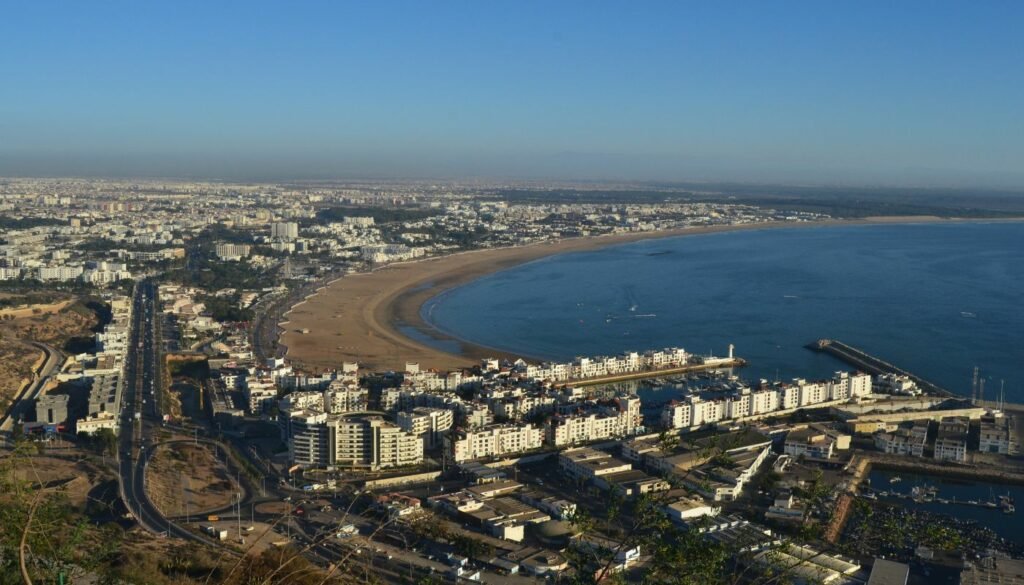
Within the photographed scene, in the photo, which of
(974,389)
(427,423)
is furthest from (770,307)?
(427,423)

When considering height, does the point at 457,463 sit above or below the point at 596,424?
below

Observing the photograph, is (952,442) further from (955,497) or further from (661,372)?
(661,372)

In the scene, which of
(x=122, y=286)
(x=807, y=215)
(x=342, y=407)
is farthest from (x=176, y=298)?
(x=807, y=215)

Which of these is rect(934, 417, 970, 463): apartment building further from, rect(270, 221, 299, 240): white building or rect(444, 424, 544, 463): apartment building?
rect(270, 221, 299, 240): white building

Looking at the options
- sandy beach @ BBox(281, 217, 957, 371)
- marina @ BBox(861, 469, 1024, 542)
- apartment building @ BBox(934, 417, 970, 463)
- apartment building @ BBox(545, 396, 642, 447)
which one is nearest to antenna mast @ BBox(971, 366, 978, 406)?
apartment building @ BBox(934, 417, 970, 463)

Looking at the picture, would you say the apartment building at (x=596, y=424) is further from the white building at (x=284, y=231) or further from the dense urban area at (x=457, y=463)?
the white building at (x=284, y=231)

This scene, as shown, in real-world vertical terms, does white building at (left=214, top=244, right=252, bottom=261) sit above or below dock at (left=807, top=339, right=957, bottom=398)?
above

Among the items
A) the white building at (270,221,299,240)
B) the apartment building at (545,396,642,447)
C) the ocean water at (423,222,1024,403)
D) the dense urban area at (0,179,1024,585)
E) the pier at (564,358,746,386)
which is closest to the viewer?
the dense urban area at (0,179,1024,585)
